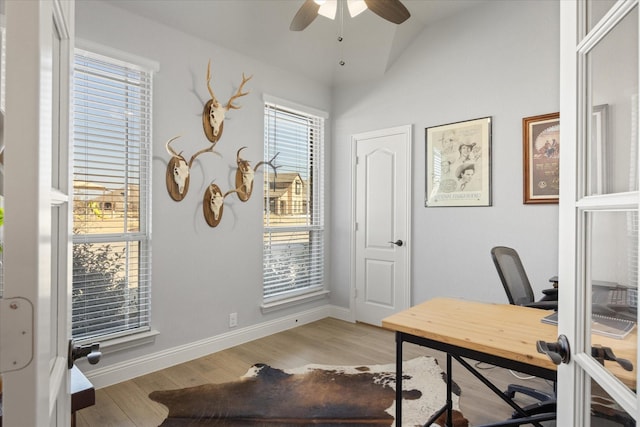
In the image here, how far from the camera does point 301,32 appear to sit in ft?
11.2

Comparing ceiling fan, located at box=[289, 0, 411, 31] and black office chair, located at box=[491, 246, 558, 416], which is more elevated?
ceiling fan, located at box=[289, 0, 411, 31]

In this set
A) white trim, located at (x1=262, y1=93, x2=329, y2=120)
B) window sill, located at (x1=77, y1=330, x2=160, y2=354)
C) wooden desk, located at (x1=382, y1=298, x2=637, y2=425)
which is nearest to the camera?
wooden desk, located at (x1=382, y1=298, x2=637, y2=425)

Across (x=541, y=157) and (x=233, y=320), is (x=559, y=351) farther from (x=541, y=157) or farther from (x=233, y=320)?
(x=233, y=320)

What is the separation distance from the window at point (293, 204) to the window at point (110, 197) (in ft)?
4.01

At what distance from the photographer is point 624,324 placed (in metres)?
0.63

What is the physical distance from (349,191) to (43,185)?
378 centimetres

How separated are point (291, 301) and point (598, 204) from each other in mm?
3428

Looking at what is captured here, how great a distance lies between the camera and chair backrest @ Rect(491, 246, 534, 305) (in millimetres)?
2318

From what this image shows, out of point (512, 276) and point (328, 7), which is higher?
point (328, 7)

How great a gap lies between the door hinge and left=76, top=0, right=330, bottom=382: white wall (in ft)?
8.17

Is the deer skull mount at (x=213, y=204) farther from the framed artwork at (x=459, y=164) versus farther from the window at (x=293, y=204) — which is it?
the framed artwork at (x=459, y=164)

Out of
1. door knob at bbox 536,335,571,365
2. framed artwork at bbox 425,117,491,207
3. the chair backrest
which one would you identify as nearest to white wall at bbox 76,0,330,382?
framed artwork at bbox 425,117,491,207

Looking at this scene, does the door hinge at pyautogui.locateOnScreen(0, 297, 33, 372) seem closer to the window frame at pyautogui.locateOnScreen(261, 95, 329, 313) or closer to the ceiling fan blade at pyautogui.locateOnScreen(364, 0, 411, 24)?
the ceiling fan blade at pyautogui.locateOnScreen(364, 0, 411, 24)

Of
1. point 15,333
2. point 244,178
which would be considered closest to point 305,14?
point 244,178
